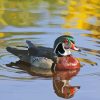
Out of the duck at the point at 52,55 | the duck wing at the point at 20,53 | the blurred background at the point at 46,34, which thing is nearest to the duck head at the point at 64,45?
the duck at the point at 52,55

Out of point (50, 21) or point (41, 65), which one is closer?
point (41, 65)

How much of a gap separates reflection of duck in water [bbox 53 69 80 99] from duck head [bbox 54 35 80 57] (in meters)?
0.53

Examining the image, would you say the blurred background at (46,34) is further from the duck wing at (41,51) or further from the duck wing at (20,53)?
the duck wing at (41,51)

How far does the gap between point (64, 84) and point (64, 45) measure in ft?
5.06

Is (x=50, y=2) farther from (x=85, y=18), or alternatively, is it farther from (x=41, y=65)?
(x=41, y=65)

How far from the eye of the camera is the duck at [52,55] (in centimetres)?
1267

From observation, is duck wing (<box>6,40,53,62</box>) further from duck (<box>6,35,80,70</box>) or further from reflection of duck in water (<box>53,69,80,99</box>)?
reflection of duck in water (<box>53,69,80,99</box>)

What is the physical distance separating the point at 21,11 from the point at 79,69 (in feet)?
16.3

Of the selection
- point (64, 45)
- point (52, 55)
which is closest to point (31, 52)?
point (52, 55)

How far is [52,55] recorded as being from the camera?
1270 centimetres

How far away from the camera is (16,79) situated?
11570 millimetres

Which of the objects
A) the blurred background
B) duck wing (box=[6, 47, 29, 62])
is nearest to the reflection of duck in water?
the blurred background

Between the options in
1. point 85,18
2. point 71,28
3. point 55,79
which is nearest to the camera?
point 55,79

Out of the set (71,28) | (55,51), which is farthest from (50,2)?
(55,51)
